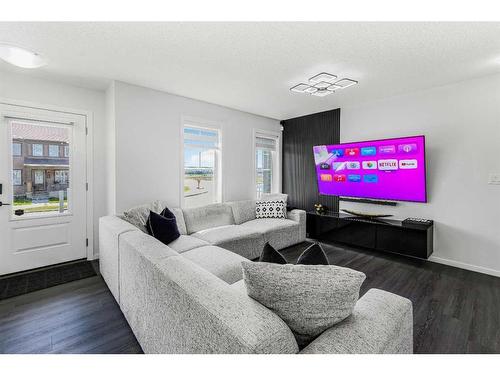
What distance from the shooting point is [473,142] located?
3020 millimetres

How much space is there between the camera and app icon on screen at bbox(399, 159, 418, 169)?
3.25 meters

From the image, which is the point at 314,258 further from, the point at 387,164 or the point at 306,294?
the point at 387,164

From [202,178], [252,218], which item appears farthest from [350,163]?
[202,178]

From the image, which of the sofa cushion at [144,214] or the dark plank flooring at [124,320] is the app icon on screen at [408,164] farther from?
the sofa cushion at [144,214]

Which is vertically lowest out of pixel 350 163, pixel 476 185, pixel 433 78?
pixel 476 185

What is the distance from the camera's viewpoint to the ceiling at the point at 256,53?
191cm

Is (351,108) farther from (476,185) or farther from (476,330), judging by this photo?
(476,330)

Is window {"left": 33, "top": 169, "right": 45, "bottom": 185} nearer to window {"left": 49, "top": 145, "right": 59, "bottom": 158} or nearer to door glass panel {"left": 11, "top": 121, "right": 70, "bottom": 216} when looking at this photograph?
door glass panel {"left": 11, "top": 121, "right": 70, "bottom": 216}

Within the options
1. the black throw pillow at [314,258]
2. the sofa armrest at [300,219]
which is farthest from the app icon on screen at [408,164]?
the black throw pillow at [314,258]

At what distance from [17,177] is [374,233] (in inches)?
189

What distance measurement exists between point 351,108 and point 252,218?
8.53 feet

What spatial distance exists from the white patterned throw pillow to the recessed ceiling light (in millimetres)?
3355

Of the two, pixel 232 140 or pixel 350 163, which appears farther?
pixel 232 140
